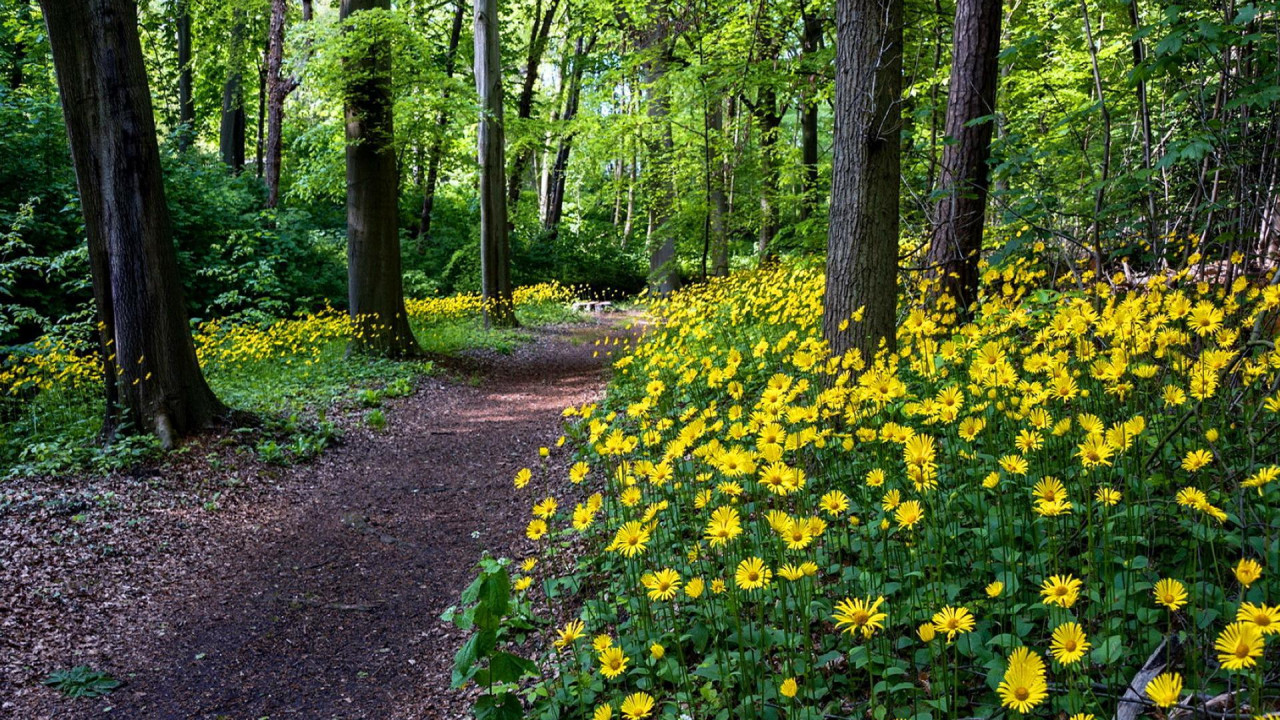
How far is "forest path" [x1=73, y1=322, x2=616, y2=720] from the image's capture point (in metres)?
3.42

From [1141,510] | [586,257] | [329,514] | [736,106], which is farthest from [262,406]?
[586,257]

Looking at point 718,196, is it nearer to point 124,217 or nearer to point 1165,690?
point 124,217

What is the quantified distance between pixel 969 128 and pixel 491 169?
9501mm

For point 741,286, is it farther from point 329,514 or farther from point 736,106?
point 736,106

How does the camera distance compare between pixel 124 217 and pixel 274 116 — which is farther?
pixel 274 116

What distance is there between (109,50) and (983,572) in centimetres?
700

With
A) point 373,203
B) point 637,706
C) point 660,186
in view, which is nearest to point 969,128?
point 637,706

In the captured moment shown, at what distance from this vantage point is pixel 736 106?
16578mm

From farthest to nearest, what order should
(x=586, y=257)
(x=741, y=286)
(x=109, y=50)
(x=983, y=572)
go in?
(x=586, y=257) → (x=741, y=286) → (x=109, y=50) → (x=983, y=572)

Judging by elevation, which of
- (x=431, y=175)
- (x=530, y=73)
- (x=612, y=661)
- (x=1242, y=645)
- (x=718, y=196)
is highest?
(x=530, y=73)

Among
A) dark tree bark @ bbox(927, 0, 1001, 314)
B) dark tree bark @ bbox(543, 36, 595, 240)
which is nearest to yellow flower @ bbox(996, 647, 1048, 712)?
dark tree bark @ bbox(927, 0, 1001, 314)

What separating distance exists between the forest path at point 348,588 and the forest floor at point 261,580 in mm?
12

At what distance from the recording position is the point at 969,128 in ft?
20.4

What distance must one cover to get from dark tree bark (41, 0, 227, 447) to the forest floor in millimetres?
669
